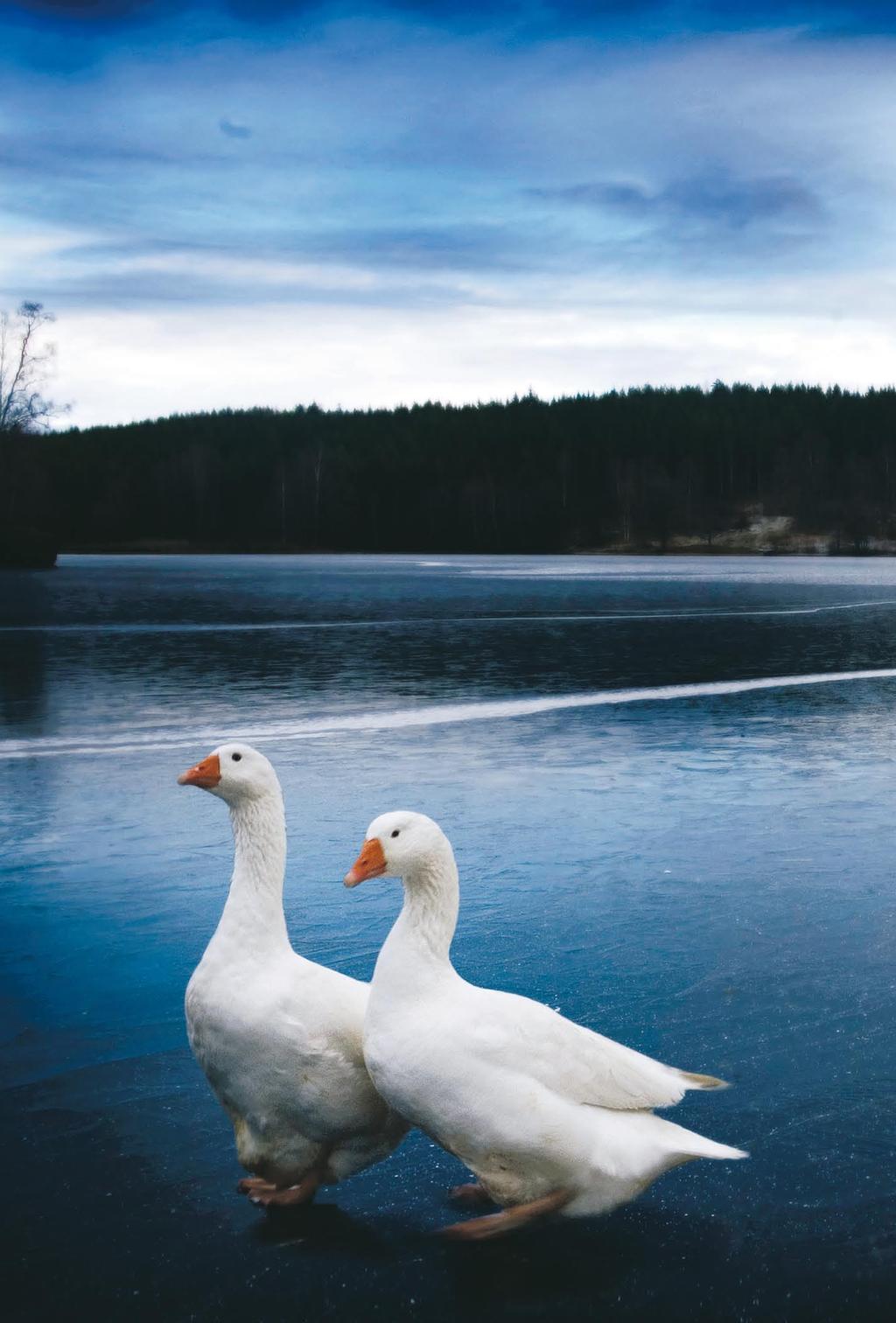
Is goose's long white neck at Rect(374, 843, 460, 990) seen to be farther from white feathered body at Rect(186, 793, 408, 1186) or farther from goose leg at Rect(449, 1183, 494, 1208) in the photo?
goose leg at Rect(449, 1183, 494, 1208)

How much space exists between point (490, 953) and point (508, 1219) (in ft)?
8.64

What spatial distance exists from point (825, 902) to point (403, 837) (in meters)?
4.09

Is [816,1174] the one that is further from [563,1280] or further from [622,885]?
[622,885]

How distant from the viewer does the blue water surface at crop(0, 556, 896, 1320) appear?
158 inches

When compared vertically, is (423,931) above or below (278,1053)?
above

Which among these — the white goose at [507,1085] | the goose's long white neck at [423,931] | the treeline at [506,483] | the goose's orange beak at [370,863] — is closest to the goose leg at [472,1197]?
the white goose at [507,1085]

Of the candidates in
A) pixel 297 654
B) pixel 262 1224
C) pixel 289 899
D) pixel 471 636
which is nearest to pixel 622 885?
pixel 289 899

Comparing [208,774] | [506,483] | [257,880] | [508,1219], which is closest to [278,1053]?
[257,880]

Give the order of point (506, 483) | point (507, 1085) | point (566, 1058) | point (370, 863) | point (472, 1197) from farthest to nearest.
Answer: point (506, 483) → point (472, 1197) → point (370, 863) → point (566, 1058) → point (507, 1085)

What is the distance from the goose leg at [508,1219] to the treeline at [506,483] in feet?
441

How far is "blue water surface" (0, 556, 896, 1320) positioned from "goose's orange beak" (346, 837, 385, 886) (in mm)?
1118

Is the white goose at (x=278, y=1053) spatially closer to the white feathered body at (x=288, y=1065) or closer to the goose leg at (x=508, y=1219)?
the white feathered body at (x=288, y=1065)

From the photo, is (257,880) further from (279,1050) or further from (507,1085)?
(507,1085)

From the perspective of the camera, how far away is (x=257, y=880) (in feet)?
15.3
